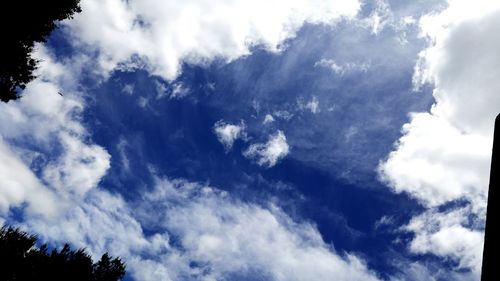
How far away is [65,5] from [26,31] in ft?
9.28

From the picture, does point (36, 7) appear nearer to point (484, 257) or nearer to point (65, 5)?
point (65, 5)

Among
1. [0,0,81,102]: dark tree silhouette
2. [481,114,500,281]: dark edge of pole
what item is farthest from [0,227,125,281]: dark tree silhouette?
[481,114,500,281]: dark edge of pole

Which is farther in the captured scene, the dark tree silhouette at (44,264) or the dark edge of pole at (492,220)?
the dark tree silhouette at (44,264)

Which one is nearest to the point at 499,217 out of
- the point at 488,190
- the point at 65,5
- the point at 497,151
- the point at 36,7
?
the point at 488,190

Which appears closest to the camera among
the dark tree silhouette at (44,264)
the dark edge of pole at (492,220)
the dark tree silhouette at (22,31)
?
the dark edge of pole at (492,220)

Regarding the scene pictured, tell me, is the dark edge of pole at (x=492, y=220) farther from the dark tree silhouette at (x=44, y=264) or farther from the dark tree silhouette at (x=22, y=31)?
the dark tree silhouette at (x=44, y=264)

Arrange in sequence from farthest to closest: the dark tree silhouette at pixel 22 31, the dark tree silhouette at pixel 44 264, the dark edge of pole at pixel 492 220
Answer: the dark tree silhouette at pixel 44 264 < the dark tree silhouette at pixel 22 31 < the dark edge of pole at pixel 492 220

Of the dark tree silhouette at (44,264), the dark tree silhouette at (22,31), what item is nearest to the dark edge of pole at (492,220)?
the dark tree silhouette at (22,31)

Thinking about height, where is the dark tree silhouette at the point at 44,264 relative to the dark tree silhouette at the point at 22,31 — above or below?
below

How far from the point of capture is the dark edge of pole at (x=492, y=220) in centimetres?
747

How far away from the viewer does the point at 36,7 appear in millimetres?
17109

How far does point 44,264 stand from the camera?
30750 millimetres

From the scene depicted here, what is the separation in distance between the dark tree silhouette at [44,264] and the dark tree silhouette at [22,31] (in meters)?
16.8

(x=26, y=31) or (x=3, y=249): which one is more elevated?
(x=26, y=31)
